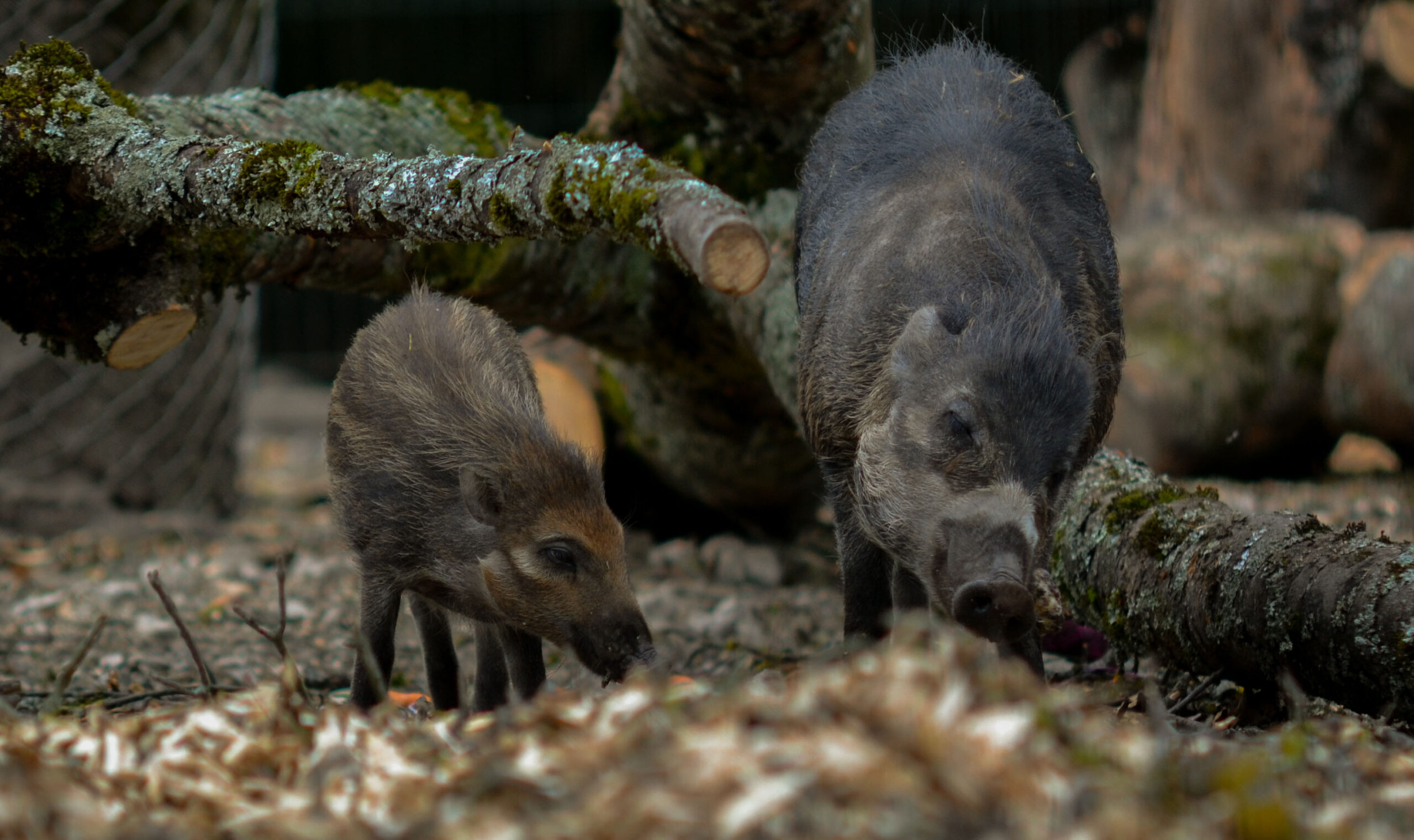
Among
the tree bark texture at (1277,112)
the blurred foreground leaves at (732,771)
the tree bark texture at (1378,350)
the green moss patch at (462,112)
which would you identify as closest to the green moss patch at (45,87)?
the green moss patch at (462,112)

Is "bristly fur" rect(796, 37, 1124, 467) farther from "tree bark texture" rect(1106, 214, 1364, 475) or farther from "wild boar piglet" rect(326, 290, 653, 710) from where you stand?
"tree bark texture" rect(1106, 214, 1364, 475)

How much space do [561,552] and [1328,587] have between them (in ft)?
7.19

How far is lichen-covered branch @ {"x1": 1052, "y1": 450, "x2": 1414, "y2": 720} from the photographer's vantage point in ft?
11.6

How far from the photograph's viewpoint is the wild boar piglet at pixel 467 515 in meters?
4.06


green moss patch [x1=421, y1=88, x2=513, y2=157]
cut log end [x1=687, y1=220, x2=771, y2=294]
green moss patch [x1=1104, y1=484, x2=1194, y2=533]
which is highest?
green moss patch [x1=421, y1=88, x2=513, y2=157]

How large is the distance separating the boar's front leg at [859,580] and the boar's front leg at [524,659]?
99cm

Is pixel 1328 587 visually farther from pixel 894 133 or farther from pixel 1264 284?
pixel 1264 284

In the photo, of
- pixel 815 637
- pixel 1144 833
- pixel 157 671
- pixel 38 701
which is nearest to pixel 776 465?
pixel 815 637

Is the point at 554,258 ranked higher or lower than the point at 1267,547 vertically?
higher

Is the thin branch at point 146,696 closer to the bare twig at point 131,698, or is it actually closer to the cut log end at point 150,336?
the bare twig at point 131,698

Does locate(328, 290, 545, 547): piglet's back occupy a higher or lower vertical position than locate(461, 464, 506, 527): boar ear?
higher

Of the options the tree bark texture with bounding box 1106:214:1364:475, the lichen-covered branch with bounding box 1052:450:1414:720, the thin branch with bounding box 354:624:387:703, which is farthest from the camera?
the tree bark texture with bounding box 1106:214:1364:475

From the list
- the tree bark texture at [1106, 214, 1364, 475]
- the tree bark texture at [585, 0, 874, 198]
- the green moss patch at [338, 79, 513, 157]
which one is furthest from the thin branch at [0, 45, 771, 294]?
the tree bark texture at [1106, 214, 1364, 475]

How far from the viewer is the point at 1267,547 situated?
4035mm
